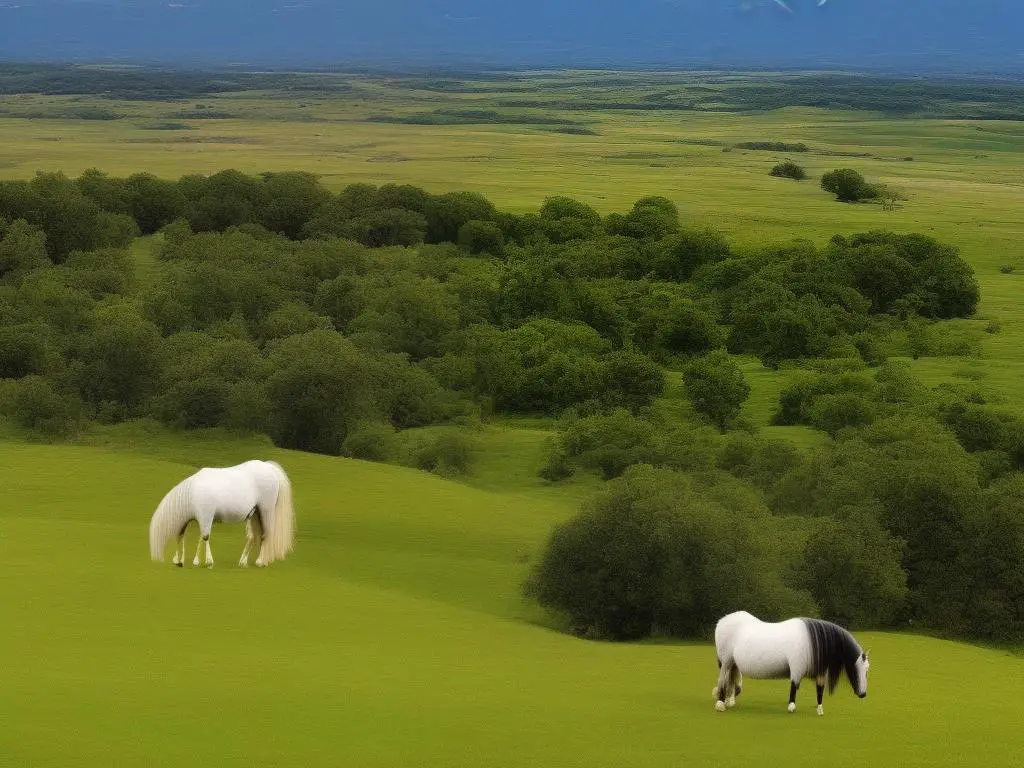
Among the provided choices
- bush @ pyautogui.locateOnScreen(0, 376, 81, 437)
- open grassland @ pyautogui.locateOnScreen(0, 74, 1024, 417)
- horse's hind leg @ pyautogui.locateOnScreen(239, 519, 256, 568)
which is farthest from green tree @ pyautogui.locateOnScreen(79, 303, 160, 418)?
open grassland @ pyautogui.locateOnScreen(0, 74, 1024, 417)

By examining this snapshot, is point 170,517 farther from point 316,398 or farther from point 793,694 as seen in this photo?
point 316,398

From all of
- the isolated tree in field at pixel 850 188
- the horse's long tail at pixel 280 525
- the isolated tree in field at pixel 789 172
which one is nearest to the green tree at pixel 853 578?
the horse's long tail at pixel 280 525

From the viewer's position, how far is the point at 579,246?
315 feet

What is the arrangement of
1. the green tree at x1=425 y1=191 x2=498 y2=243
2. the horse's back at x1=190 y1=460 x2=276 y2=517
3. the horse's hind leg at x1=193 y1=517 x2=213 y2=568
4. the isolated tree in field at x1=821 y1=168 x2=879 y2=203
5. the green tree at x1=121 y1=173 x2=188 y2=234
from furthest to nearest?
1. the isolated tree in field at x1=821 y1=168 x2=879 y2=203
2. the green tree at x1=425 y1=191 x2=498 y2=243
3. the green tree at x1=121 y1=173 x2=188 y2=234
4. the horse's hind leg at x1=193 y1=517 x2=213 y2=568
5. the horse's back at x1=190 y1=460 x2=276 y2=517

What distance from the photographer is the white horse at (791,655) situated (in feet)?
54.0

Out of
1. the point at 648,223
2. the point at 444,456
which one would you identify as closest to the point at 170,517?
the point at 444,456

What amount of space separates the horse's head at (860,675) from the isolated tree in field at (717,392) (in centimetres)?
3954

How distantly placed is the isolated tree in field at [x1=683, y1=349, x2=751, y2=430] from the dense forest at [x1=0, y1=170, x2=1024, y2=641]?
16 centimetres

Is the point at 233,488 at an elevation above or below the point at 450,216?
above

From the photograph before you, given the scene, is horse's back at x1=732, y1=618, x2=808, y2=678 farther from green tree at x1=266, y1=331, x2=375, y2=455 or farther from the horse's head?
green tree at x1=266, y1=331, x2=375, y2=455

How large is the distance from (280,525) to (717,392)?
35.4 m

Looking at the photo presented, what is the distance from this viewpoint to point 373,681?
1734 cm

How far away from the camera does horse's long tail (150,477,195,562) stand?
23484 mm

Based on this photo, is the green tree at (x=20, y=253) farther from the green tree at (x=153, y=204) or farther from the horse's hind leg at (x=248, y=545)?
the horse's hind leg at (x=248, y=545)
